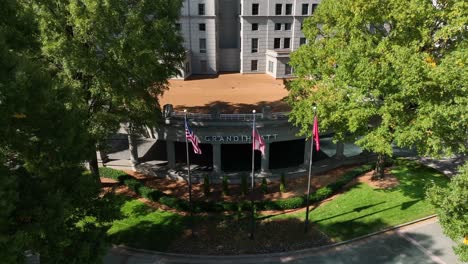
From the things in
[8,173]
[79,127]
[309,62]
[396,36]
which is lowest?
[8,173]

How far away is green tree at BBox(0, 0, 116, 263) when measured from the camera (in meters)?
12.5

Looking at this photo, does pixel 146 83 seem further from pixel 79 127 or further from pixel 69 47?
pixel 79 127

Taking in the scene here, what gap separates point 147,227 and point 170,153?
858 centimetres

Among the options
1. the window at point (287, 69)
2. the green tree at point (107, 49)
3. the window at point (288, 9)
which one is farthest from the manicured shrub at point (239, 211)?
the window at point (288, 9)

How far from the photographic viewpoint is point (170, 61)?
91.2 feet

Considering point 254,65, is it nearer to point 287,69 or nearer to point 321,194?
point 287,69

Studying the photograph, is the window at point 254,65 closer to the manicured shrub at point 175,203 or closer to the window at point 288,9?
the window at point 288,9

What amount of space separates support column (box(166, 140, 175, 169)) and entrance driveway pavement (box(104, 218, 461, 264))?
1045 centimetres

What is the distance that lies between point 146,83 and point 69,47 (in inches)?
225

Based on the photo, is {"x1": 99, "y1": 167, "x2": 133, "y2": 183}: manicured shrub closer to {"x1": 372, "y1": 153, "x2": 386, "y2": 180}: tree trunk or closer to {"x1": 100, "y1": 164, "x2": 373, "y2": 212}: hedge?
{"x1": 100, "y1": 164, "x2": 373, "y2": 212}: hedge

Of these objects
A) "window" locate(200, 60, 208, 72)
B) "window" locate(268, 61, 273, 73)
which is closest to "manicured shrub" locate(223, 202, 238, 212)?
"window" locate(200, 60, 208, 72)

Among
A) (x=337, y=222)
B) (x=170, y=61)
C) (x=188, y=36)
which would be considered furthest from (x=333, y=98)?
(x=188, y=36)

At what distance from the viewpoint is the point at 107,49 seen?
22.0 meters

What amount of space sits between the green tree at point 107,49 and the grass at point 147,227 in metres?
5.62
